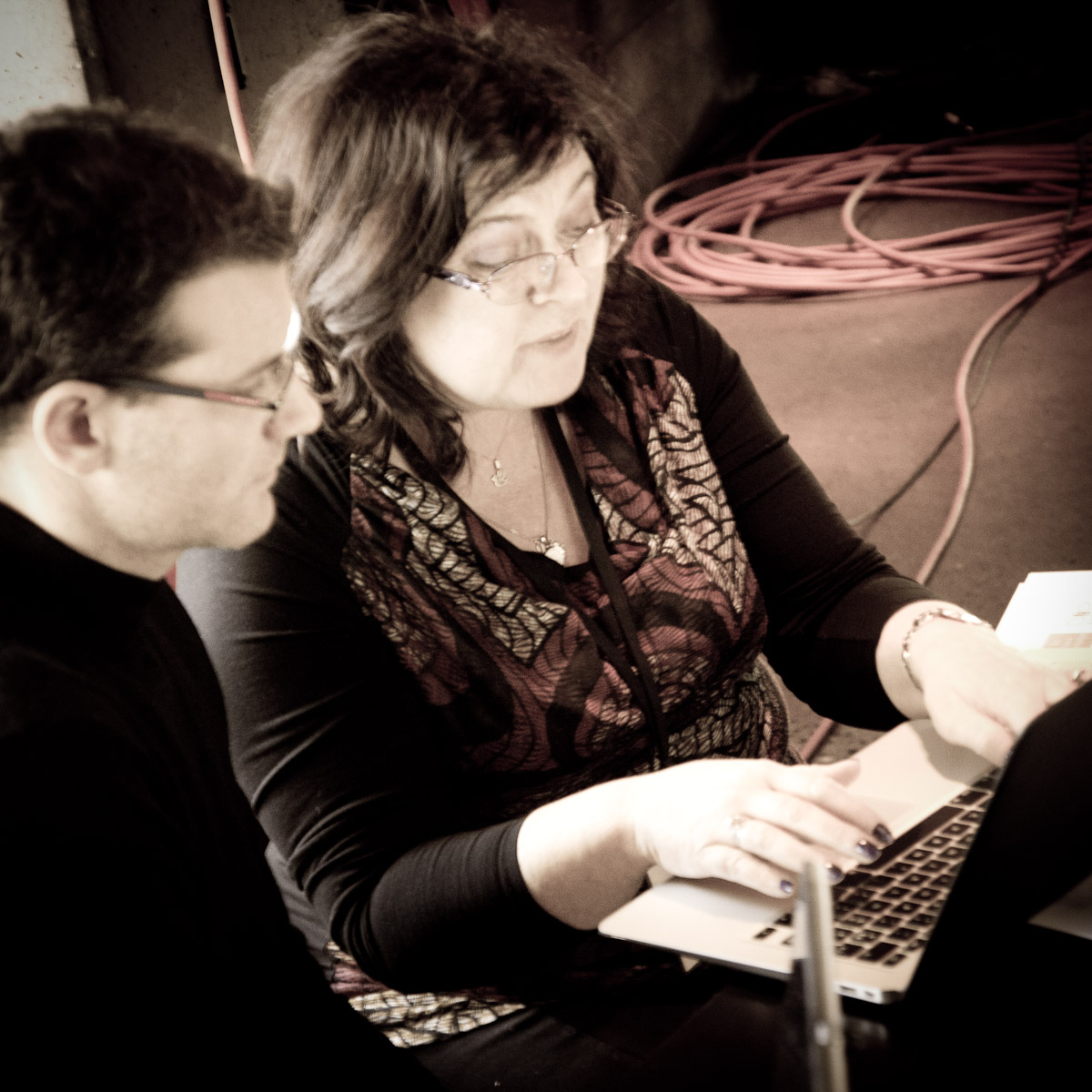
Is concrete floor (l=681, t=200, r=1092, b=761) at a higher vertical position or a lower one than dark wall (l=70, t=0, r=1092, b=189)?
lower

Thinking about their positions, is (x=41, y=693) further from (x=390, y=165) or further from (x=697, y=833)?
(x=390, y=165)

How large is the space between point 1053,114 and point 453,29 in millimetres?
4490

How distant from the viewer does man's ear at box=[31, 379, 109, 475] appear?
0.69 meters

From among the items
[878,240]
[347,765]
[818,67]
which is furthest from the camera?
[818,67]

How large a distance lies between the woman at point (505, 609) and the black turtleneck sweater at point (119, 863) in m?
0.12

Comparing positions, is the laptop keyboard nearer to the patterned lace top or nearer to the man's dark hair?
the patterned lace top

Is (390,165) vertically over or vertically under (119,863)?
over

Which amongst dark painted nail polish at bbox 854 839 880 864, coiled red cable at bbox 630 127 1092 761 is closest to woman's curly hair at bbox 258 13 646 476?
dark painted nail polish at bbox 854 839 880 864

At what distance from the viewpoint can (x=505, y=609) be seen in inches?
44.0

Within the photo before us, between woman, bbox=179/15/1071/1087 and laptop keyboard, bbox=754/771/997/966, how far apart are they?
30 millimetres

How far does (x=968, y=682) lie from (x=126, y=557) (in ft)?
2.33

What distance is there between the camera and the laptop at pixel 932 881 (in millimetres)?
638

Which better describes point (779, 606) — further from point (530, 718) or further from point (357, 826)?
point (357, 826)

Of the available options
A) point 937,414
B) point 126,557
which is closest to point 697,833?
point 126,557
